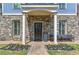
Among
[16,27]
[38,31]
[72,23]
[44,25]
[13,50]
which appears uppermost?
[72,23]

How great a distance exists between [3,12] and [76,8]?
23.4 ft

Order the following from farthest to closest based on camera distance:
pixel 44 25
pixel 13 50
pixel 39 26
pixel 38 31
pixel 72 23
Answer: pixel 38 31 < pixel 39 26 < pixel 44 25 < pixel 72 23 < pixel 13 50

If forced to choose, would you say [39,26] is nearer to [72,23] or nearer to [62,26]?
[62,26]

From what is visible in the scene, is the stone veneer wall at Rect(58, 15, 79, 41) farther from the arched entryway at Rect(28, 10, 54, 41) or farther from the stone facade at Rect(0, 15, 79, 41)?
the arched entryway at Rect(28, 10, 54, 41)

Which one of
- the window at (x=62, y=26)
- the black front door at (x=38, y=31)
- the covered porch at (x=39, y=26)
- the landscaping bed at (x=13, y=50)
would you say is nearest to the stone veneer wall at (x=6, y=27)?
the covered porch at (x=39, y=26)

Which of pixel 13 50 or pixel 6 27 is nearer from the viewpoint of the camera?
pixel 13 50

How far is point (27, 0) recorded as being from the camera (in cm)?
534

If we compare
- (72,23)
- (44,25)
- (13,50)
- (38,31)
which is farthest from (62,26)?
(13,50)

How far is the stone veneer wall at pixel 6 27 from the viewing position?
23844mm

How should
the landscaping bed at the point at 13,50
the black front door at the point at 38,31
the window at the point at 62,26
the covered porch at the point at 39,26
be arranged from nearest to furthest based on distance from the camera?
1. the landscaping bed at the point at 13,50
2. the covered porch at the point at 39,26
3. the window at the point at 62,26
4. the black front door at the point at 38,31

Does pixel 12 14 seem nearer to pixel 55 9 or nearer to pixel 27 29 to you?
pixel 27 29

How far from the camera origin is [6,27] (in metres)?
24.0

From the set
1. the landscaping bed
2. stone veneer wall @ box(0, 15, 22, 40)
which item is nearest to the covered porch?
stone veneer wall @ box(0, 15, 22, 40)

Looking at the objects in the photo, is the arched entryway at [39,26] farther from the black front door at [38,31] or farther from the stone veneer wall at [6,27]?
the stone veneer wall at [6,27]
